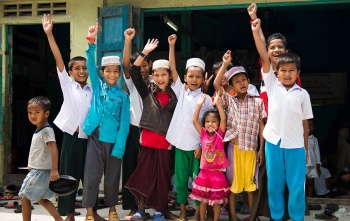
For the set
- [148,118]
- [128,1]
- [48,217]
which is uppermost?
[128,1]

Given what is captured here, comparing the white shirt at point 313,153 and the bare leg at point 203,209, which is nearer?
the bare leg at point 203,209

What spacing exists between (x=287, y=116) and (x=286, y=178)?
22.9 inches

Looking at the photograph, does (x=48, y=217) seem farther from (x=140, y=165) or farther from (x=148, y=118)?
(x=148, y=118)

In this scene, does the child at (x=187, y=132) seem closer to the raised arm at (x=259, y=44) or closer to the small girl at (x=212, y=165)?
the small girl at (x=212, y=165)

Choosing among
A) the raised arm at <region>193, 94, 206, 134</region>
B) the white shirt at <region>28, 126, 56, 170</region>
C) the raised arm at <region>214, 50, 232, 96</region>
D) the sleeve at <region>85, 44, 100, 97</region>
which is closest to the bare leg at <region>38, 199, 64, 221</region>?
the white shirt at <region>28, 126, 56, 170</region>

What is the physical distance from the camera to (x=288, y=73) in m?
4.12

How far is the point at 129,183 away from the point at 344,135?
4607 millimetres

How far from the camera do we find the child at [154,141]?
4832mm

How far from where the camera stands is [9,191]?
21.3 feet

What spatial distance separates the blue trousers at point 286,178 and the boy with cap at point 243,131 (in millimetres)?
342

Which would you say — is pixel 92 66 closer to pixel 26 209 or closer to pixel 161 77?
pixel 161 77

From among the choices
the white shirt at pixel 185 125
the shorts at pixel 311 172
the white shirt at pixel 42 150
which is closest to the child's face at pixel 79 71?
the white shirt at pixel 42 150

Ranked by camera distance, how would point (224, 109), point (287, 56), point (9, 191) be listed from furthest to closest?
point (9, 191) < point (224, 109) < point (287, 56)

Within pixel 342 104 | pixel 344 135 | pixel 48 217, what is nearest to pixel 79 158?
pixel 48 217
